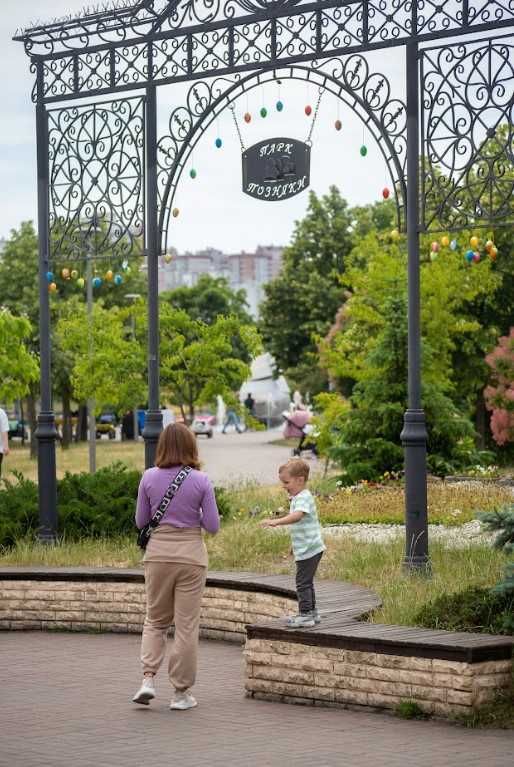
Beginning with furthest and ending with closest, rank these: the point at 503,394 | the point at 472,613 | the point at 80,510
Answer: the point at 503,394
the point at 80,510
the point at 472,613

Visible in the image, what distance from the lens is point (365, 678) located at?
28.7 ft

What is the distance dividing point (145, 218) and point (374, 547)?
4.01 m

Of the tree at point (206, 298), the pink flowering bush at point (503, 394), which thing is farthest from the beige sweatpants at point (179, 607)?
the tree at point (206, 298)

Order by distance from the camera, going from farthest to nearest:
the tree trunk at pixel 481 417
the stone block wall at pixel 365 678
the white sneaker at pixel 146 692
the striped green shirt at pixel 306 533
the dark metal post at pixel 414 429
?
the tree trunk at pixel 481 417 → the dark metal post at pixel 414 429 → the striped green shirt at pixel 306 533 → the white sneaker at pixel 146 692 → the stone block wall at pixel 365 678

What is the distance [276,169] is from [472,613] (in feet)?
18.9

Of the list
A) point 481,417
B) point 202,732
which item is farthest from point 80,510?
point 481,417

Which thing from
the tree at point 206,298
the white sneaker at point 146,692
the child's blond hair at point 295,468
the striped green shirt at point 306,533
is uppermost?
the tree at point 206,298

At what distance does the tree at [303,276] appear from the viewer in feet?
190

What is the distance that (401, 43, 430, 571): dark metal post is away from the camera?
11773 mm

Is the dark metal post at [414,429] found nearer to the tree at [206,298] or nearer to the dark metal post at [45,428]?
the dark metal post at [45,428]

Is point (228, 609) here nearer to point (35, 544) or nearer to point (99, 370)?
point (35, 544)

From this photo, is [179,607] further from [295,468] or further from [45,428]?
[45,428]

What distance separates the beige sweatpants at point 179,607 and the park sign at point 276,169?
5484 millimetres

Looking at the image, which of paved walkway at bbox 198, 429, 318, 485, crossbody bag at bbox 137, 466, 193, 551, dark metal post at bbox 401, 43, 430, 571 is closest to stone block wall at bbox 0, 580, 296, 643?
dark metal post at bbox 401, 43, 430, 571
